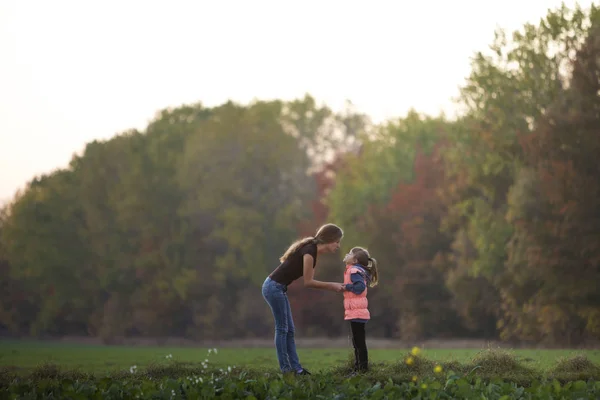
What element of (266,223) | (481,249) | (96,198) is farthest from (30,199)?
(481,249)

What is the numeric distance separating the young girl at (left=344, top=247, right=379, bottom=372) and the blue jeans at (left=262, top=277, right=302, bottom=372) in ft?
2.80

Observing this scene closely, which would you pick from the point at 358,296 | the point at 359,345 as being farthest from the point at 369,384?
the point at 358,296

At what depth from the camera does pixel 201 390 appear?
1265cm

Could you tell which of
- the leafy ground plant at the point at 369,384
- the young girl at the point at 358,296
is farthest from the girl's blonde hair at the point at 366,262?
the leafy ground plant at the point at 369,384

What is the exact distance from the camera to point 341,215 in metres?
61.5

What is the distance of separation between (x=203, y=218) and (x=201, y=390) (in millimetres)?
54766

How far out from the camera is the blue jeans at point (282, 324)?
1530 cm

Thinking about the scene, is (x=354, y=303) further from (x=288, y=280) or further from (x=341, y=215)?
(x=341, y=215)

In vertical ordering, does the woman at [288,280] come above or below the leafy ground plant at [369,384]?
above

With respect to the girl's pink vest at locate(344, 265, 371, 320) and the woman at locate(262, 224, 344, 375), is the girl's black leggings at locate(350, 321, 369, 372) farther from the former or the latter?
the woman at locate(262, 224, 344, 375)

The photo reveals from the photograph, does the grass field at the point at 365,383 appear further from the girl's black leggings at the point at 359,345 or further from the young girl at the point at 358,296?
the young girl at the point at 358,296

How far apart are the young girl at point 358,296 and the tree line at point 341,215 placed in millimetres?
22799

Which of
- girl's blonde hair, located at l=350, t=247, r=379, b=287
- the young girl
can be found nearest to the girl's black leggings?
the young girl

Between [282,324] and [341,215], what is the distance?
1819 inches
